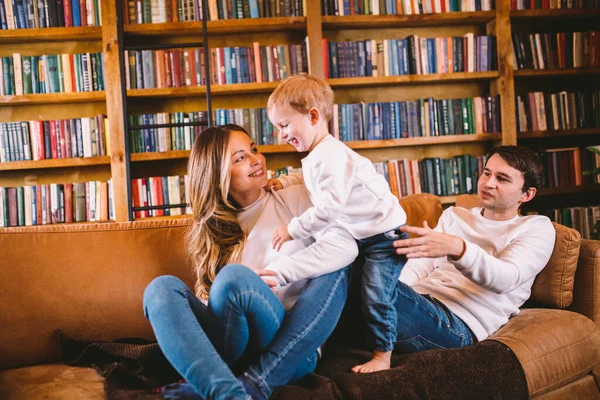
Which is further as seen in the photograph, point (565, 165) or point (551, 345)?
point (565, 165)

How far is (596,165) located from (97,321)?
3.14 m

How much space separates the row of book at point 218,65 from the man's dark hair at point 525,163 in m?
1.82

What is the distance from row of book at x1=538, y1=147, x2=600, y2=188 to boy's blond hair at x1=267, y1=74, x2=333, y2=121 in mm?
2342

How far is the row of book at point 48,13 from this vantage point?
3191mm

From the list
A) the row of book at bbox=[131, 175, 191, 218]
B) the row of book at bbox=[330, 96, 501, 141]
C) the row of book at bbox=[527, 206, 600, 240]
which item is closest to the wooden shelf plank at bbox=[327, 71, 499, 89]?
the row of book at bbox=[330, 96, 501, 141]

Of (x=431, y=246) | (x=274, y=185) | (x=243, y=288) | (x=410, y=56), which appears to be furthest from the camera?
(x=410, y=56)

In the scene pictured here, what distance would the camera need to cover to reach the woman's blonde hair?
171cm

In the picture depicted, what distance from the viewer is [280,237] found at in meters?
1.55

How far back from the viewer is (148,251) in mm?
1839

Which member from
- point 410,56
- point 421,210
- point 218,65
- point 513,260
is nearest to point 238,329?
point 513,260

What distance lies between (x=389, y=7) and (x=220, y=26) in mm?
1027

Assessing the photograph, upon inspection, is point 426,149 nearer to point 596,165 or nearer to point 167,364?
point 596,165

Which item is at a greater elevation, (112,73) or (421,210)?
(112,73)

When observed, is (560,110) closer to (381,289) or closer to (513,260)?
(513,260)
